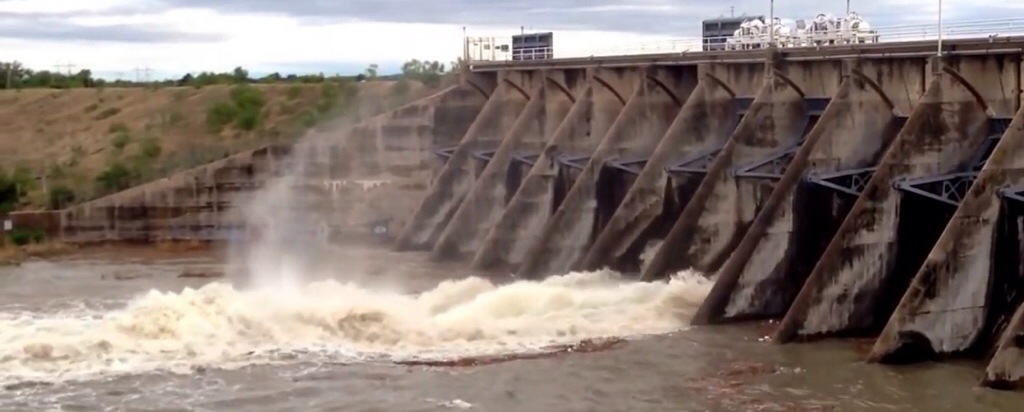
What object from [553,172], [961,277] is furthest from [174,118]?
[961,277]

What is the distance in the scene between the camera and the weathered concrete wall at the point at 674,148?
35844 millimetres

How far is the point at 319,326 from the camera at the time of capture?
94.2 feet

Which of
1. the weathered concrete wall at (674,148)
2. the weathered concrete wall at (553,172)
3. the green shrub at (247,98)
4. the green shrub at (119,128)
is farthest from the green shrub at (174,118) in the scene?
the weathered concrete wall at (674,148)

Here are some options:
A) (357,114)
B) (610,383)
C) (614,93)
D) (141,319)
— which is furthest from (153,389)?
(357,114)

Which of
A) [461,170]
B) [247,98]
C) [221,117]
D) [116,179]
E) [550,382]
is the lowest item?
[550,382]

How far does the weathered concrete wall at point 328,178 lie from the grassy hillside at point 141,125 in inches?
103

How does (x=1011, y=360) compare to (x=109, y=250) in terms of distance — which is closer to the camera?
(x=1011, y=360)

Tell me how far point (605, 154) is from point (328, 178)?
42.6 feet

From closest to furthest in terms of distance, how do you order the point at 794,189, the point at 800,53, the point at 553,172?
the point at 794,189 < the point at 800,53 < the point at 553,172

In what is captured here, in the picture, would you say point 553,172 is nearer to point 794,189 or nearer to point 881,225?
point 794,189

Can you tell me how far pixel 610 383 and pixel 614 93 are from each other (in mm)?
18014

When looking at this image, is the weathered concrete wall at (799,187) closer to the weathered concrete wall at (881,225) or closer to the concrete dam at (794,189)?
the concrete dam at (794,189)

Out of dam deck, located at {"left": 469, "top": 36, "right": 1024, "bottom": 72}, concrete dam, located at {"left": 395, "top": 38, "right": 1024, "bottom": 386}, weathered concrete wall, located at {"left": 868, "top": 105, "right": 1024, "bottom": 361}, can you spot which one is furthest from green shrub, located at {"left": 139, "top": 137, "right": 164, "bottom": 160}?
weathered concrete wall, located at {"left": 868, "top": 105, "right": 1024, "bottom": 361}

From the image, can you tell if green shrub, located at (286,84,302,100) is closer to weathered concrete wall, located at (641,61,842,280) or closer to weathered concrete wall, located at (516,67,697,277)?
weathered concrete wall, located at (516,67,697,277)
